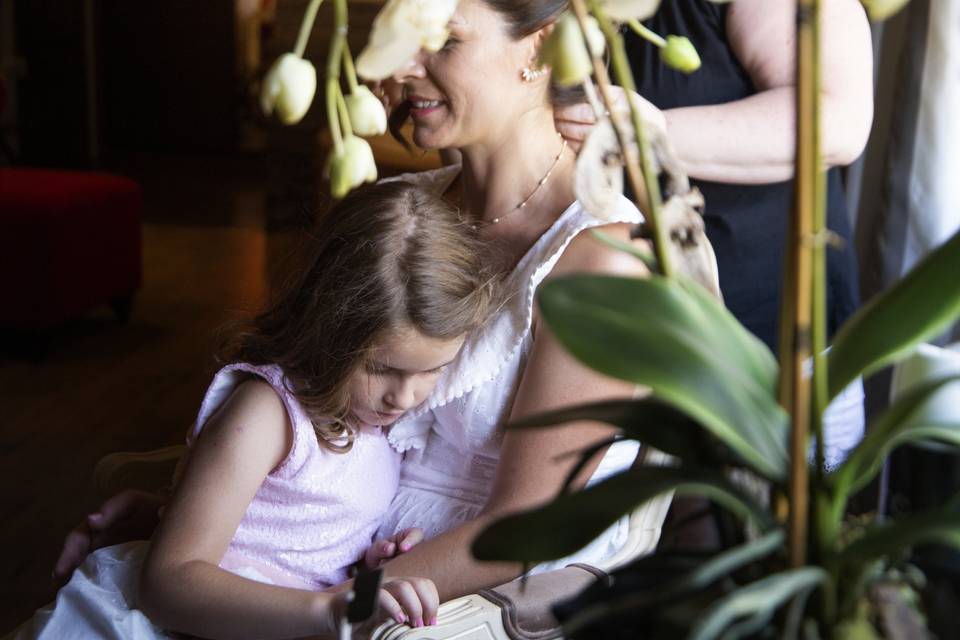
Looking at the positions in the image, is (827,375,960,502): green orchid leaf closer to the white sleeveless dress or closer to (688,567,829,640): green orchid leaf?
(688,567,829,640): green orchid leaf

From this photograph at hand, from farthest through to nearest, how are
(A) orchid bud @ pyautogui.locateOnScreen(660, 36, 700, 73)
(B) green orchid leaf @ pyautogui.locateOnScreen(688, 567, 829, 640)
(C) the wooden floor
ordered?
(C) the wooden floor
(A) orchid bud @ pyautogui.locateOnScreen(660, 36, 700, 73)
(B) green orchid leaf @ pyautogui.locateOnScreen(688, 567, 829, 640)

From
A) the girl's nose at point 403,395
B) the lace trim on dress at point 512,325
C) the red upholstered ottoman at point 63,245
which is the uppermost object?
the lace trim on dress at point 512,325

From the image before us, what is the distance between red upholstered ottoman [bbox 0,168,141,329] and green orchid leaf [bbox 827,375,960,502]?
4.24 metres

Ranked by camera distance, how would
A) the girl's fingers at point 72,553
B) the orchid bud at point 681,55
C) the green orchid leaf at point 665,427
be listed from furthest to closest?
the girl's fingers at point 72,553, the orchid bud at point 681,55, the green orchid leaf at point 665,427

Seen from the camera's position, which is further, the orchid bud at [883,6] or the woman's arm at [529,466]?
the woman's arm at [529,466]

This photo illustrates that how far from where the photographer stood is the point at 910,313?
23.1 inches

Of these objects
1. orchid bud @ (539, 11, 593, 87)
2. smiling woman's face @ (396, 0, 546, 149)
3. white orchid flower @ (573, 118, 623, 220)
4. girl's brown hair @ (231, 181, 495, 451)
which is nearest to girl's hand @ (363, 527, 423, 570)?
girl's brown hair @ (231, 181, 495, 451)

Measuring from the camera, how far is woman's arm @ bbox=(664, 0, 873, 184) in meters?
1.55

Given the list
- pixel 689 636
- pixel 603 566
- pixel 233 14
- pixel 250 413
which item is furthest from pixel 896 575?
pixel 233 14

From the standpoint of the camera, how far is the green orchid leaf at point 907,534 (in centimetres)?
54

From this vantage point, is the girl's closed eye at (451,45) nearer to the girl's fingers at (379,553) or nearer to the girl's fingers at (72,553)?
the girl's fingers at (379,553)

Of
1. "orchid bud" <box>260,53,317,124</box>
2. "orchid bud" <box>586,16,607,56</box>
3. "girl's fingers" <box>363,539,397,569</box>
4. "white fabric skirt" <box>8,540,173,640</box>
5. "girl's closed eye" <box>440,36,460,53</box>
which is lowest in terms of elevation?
"white fabric skirt" <box>8,540,173,640</box>

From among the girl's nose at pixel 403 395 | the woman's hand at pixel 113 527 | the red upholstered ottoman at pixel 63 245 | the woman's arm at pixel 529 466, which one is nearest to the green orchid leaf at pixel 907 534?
the woman's arm at pixel 529 466

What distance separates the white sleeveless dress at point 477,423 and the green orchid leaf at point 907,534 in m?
0.83
